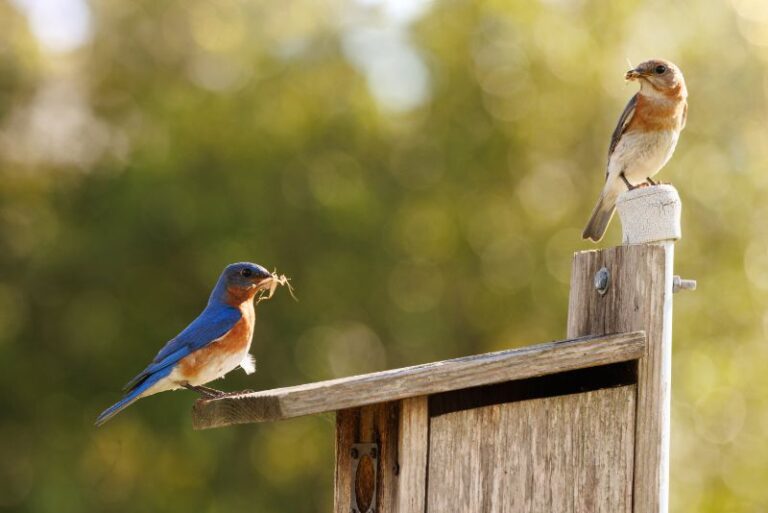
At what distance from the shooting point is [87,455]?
1475 centimetres

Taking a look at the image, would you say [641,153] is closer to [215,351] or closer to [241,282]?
[241,282]

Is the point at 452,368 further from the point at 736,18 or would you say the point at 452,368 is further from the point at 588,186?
the point at 736,18

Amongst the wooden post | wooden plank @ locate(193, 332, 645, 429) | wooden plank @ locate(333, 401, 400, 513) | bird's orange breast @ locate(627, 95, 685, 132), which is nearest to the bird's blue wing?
wooden plank @ locate(333, 401, 400, 513)

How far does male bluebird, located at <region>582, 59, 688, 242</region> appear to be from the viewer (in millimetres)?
6035

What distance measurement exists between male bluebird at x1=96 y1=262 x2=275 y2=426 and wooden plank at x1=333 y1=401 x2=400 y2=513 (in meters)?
0.83

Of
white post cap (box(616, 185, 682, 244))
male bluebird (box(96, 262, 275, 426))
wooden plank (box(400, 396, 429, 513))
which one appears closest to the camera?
wooden plank (box(400, 396, 429, 513))

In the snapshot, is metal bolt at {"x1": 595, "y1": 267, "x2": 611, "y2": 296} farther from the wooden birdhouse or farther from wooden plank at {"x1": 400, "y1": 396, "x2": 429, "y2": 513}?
wooden plank at {"x1": 400, "y1": 396, "x2": 429, "y2": 513}

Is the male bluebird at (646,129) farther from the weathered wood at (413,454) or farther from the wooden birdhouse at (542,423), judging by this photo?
the weathered wood at (413,454)

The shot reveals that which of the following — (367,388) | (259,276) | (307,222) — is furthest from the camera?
(307,222)

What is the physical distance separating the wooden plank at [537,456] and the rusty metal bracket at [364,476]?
0.63ft

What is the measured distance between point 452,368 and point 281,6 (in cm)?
1317

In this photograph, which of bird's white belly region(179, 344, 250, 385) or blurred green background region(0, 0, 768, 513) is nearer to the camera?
bird's white belly region(179, 344, 250, 385)

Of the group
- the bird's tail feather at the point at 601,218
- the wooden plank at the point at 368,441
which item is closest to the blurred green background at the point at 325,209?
the bird's tail feather at the point at 601,218

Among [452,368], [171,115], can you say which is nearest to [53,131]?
[171,115]
